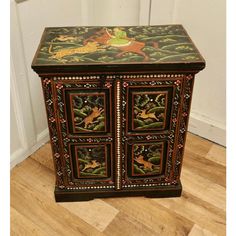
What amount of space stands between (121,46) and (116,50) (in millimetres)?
46

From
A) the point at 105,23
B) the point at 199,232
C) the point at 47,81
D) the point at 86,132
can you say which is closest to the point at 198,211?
the point at 199,232

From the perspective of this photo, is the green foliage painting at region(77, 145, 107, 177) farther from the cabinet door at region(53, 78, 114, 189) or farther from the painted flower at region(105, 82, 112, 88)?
the painted flower at region(105, 82, 112, 88)

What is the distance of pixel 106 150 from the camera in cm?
138

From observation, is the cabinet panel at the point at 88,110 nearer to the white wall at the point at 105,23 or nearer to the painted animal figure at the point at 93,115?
the painted animal figure at the point at 93,115

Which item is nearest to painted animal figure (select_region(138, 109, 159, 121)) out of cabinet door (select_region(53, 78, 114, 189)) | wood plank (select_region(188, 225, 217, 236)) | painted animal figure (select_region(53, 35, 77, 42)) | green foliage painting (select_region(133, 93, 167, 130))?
green foliage painting (select_region(133, 93, 167, 130))

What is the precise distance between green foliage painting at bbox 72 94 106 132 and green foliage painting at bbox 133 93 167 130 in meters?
0.14

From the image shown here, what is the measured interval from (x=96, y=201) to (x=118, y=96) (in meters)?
0.59

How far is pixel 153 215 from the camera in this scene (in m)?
1.47

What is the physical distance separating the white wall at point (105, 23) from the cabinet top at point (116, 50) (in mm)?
180

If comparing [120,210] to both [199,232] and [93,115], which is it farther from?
[93,115]

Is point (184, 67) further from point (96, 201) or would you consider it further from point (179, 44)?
point (96, 201)

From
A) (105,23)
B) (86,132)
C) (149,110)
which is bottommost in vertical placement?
(86,132)

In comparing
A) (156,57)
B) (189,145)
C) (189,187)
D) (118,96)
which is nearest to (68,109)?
(118,96)

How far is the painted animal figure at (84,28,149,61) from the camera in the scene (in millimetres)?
1244
